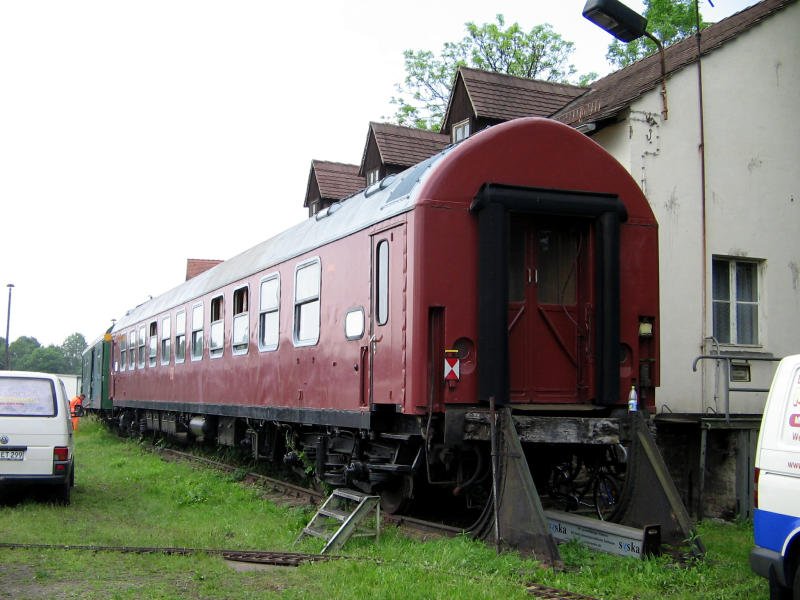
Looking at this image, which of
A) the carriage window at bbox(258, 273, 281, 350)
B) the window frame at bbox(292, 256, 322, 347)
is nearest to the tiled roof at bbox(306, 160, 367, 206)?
the carriage window at bbox(258, 273, 281, 350)

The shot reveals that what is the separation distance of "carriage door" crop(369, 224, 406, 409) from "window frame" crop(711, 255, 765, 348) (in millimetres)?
5883

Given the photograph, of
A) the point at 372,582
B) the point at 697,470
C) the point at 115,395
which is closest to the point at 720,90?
the point at 697,470

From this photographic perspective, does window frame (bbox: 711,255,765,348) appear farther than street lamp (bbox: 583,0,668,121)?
Yes

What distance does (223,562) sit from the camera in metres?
7.59

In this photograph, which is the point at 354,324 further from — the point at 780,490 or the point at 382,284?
the point at 780,490

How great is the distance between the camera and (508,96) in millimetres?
17875

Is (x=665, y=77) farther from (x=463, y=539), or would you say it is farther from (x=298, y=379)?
(x=463, y=539)

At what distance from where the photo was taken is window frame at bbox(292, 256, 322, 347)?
11.0 m

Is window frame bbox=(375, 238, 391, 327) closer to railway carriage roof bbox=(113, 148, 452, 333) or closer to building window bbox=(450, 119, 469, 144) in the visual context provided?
railway carriage roof bbox=(113, 148, 452, 333)

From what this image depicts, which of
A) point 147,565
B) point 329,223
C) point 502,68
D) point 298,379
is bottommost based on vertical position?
point 147,565

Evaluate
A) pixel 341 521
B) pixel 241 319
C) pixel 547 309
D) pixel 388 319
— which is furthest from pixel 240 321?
pixel 547 309

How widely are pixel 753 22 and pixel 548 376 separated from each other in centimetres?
768

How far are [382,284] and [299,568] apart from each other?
302 cm

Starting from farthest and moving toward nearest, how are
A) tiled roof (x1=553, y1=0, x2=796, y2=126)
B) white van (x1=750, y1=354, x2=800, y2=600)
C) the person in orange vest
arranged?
the person in orange vest < tiled roof (x1=553, y1=0, x2=796, y2=126) < white van (x1=750, y1=354, x2=800, y2=600)
